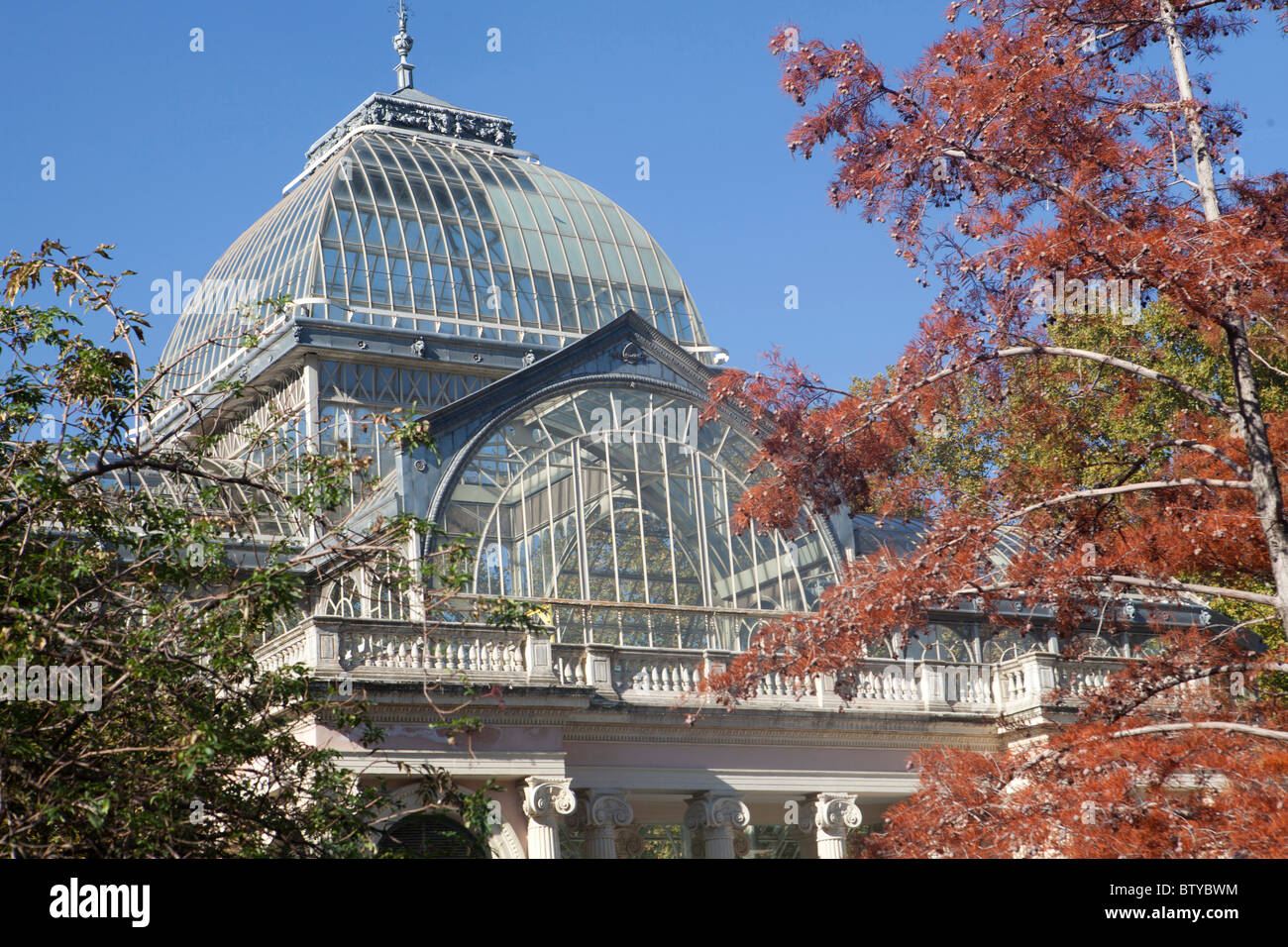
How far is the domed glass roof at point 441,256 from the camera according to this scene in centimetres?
3709

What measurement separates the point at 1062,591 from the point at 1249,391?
8.22 ft

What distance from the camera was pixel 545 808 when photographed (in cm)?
2238

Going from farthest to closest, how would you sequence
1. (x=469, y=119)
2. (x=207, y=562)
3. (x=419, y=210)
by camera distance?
(x=469, y=119)
(x=419, y=210)
(x=207, y=562)

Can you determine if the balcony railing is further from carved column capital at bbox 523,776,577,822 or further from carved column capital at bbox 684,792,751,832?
carved column capital at bbox 684,792,751,832

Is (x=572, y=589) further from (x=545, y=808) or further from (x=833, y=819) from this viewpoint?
(x=833, y=819)

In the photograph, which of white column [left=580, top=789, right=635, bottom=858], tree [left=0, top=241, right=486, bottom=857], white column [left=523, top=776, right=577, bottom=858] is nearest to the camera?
tree [left=0, top=241, right=486, bottom=857]

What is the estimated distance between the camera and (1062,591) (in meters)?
14.9

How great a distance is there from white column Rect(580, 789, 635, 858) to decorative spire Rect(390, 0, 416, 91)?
28487 millimetres

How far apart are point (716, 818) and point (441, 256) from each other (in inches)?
718

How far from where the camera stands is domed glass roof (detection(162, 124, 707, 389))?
37.1 metres

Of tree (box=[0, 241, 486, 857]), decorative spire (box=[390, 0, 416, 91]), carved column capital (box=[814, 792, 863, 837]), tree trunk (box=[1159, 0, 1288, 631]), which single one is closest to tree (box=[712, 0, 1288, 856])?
tree trunk (box=[1159, 0, 1288, 631])

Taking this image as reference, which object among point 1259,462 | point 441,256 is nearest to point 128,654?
point 1259,462
